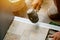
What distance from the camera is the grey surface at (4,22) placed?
1.27 meters

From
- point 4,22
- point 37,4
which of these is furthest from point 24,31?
point 37,4

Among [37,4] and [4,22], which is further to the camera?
[37,4]

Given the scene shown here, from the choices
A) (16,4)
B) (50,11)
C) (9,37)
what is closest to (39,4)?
(50,11)

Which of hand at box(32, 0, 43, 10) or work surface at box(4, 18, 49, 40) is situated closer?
work surface at box(4, 18, 49, 40)

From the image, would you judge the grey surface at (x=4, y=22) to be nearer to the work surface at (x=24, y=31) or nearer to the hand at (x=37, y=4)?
the work surface at (x=24, y=31)

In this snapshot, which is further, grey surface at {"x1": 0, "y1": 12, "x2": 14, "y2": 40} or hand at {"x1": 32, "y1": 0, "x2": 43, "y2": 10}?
hand at {"x1": 32, "y1": 0, "x2": 43, "y2": 10}

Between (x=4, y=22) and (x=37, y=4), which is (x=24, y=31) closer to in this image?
(x=4, y=22)

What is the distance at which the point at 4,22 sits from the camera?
4.33 feet

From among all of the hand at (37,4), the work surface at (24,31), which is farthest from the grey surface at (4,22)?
the hand at (37,4)

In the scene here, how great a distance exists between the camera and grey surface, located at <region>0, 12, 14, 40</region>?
4.17 feet

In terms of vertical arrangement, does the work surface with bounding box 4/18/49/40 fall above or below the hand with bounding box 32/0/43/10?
below

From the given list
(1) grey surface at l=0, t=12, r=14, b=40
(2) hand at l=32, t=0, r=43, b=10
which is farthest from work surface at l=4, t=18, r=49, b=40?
(2) hand at l=32, t=0, r=43, b=10

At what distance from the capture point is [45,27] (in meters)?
1.36

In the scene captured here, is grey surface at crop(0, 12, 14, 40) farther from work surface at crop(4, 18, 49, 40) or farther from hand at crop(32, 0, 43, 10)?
hand at crop(32, 0, 43, 10)
